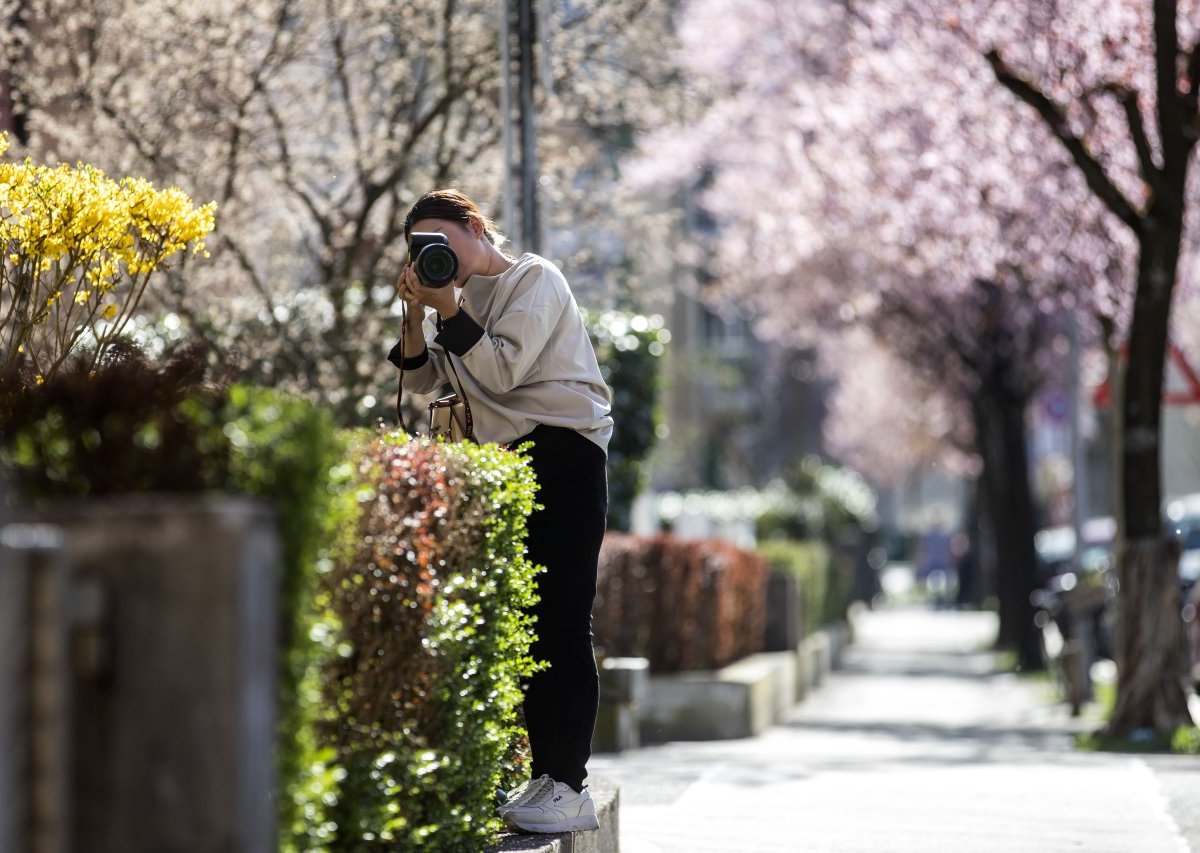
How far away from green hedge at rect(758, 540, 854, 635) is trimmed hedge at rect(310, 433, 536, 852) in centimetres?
1206

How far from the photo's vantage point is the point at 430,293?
483 centimetres

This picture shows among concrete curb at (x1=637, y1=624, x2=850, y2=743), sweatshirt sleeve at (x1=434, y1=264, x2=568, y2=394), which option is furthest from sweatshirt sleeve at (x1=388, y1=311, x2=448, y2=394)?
concrete curb at (x1=637, y1=624, x2=850, y2=743)

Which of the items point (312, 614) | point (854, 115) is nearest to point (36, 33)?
point (312, 614)

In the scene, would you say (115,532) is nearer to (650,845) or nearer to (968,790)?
(650,845)

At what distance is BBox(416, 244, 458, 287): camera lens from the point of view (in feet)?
15.8

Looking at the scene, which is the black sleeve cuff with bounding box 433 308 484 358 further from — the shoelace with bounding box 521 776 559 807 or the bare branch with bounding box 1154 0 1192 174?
the bare branch with bounding box 1154 0 1192 174

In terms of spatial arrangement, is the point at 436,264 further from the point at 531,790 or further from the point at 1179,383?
the point at 1179,383

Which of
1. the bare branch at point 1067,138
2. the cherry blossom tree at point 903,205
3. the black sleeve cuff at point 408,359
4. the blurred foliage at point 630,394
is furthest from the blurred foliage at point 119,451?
the cherry blossom tree at point 903,205

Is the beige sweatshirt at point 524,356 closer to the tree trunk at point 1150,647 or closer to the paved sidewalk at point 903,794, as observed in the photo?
the paved sidewalk at point 903,794

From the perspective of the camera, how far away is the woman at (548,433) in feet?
15.9

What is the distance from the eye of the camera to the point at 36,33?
10461 millimetres

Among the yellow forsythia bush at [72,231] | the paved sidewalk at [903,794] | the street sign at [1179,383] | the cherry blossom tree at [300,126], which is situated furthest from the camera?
the street sign at [1179,383]

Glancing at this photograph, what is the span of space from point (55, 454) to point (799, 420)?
59.2m

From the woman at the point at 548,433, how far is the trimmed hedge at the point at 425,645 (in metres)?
0.39
